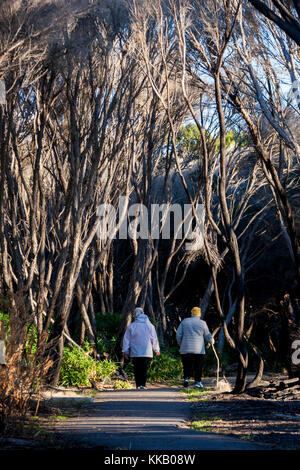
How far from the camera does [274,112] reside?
12305mm

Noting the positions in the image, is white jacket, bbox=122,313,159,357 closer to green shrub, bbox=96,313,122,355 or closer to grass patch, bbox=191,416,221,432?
green shrub, bbox=96,313,122,355

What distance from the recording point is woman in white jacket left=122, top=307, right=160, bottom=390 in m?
12.8

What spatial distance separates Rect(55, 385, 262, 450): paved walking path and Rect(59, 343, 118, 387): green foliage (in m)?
2.48

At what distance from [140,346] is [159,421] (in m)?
5.03

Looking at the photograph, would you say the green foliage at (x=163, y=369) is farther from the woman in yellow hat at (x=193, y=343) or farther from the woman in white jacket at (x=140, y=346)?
the woman in white jacket at (x=140, y=346)

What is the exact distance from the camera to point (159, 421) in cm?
780

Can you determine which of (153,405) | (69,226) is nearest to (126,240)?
(69,226)

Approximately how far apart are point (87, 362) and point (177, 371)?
4081 millimetres

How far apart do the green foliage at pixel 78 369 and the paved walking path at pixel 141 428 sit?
2.48m

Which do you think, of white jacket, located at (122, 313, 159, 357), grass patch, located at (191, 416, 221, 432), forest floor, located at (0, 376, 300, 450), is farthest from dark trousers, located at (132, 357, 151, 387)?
grass patch, located at (191, 416, 221, 432)

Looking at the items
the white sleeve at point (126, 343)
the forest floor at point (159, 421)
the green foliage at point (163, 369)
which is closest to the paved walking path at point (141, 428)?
the forest floor at point (159, 421)

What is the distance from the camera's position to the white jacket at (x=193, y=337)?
1374 cm

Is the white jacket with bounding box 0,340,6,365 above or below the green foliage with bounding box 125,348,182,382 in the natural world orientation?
above

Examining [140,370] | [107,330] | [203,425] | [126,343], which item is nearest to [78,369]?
[126,343]
